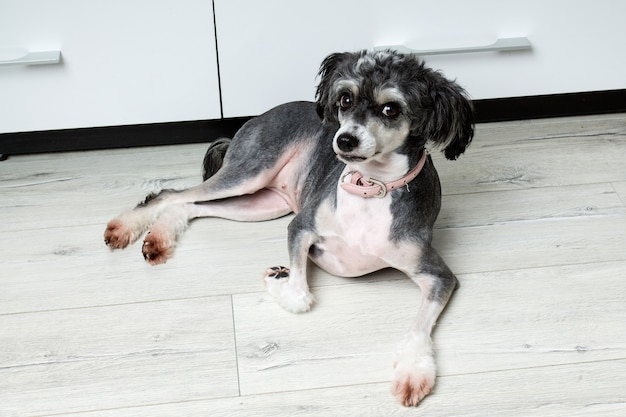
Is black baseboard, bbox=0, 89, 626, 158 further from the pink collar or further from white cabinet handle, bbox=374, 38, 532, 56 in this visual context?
the pink collar

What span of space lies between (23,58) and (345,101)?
107 cm

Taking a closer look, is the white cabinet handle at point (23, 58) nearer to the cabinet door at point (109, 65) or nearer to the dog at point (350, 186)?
the cabinet door at point (109, 65)

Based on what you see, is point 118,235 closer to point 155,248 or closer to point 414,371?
point 155,248

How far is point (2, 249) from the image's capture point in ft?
7.57

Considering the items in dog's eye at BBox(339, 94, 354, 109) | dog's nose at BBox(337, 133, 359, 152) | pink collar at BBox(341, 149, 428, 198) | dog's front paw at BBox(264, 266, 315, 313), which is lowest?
dog's front paw at BBox(264, 266, 315, 313)

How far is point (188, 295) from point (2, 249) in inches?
21.8

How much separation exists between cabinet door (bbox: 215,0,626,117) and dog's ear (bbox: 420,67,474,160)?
0.75 metres

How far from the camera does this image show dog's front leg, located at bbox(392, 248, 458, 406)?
1.82 m

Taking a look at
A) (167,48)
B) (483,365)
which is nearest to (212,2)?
(167,48)

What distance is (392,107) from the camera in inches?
72.9

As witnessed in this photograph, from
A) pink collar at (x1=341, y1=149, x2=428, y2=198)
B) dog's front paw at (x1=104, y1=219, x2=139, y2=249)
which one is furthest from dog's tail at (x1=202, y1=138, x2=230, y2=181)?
pink collar at (x1=341, y1=149, x2=428, y2=198)

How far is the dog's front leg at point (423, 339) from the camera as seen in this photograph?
5.98 feet

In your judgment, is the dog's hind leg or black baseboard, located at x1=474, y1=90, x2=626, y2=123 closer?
the dog's hind leg

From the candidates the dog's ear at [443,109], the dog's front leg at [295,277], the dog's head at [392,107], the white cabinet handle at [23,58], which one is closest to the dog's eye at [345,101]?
the dog's head at [392,107]
